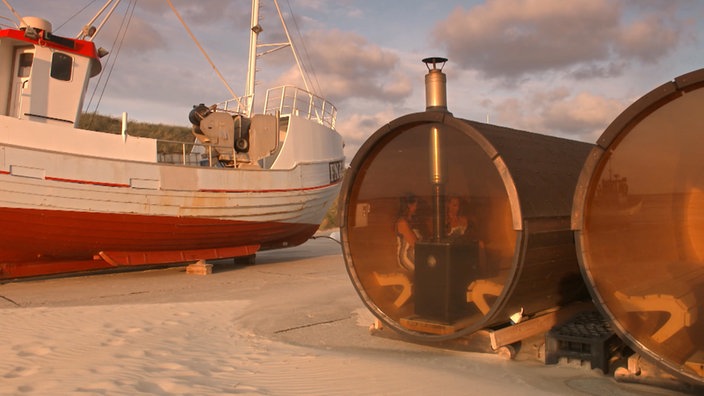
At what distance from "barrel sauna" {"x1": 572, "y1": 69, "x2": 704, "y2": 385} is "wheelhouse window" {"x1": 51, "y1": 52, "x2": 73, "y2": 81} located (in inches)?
480

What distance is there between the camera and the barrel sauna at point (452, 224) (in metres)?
5.52

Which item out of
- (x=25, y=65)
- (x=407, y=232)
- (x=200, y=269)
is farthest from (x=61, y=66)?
(x=407, y=232)

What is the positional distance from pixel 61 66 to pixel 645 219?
12.7 metres

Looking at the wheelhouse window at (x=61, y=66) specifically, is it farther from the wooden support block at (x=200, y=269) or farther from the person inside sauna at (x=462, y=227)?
the person inside sauna at (x=462, y=227)

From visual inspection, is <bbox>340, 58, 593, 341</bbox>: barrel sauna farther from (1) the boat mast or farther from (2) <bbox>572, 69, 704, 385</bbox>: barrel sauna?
(1) the boat mast

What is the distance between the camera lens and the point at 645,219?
4871 millimetres

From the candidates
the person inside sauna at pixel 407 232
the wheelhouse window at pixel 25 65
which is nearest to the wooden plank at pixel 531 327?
the person inside sauna at pixel 407 232

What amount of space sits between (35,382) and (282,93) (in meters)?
12.1

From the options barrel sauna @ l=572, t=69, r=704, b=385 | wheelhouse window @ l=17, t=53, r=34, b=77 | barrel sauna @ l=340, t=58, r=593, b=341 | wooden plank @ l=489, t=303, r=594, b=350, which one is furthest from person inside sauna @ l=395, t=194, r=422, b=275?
wheelhouse window @ l=17, t=53, r=34, b=77

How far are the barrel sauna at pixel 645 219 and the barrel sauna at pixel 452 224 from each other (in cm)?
69

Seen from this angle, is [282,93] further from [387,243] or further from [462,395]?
[462,395]

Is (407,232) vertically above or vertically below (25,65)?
below

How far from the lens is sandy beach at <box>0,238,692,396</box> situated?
15.5 feet

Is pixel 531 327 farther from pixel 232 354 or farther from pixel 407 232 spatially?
pixel 232 354
